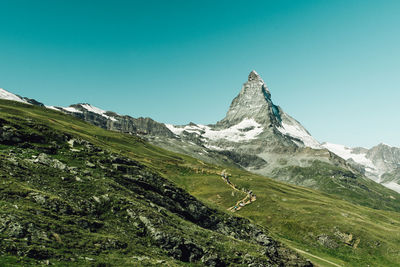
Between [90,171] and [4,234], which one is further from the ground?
[90,171]

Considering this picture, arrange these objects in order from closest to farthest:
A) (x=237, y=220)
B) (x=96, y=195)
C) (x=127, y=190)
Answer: (x=96, y=195), (x=127, y=190), (x=237, y=220)

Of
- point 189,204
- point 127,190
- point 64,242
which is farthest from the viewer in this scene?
point 189,204

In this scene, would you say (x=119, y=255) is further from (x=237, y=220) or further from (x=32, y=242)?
(x=237, y=220)

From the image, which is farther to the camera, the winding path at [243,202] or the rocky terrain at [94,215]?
the winding path at [243,202]

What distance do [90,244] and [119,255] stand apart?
2.71 meters

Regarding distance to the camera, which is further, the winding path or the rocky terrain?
the winding path

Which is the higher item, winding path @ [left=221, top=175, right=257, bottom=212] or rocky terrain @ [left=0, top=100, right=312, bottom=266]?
rocky terrain @ [left=0, top=100, right=312, bottom=266]

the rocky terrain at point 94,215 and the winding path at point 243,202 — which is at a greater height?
the rocky terrain at point 94,215

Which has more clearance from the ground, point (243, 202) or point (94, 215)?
point (94, 215)

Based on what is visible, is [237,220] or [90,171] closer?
[90,171]

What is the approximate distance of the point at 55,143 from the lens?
44.7 m

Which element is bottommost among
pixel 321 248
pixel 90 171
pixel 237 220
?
pixel 321 248

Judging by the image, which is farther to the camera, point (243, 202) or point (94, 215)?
point (243, 202)

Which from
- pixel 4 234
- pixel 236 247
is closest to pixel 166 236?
pixel 236 247
